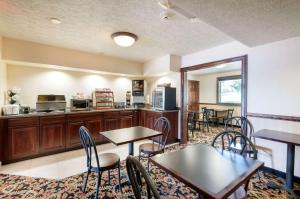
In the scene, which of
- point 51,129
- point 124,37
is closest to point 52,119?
point 51,129

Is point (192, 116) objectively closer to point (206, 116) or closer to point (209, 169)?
point (206, 116)

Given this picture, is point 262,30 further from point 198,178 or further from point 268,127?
point 198,178

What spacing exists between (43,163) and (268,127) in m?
4.33

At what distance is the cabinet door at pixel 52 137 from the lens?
3.32 m

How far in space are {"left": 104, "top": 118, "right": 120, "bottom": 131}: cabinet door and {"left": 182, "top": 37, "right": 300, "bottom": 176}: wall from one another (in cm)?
327

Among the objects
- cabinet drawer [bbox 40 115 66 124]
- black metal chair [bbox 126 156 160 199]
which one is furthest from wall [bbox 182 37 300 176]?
cabinet drawer [bbox 40 115 66 124]

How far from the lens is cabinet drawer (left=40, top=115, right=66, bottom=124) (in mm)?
3310

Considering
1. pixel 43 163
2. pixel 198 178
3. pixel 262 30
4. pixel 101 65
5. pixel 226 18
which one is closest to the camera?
pixel 198 178

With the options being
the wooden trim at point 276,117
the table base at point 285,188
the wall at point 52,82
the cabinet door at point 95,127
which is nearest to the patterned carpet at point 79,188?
the table base at point 285,188

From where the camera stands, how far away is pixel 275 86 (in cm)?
269

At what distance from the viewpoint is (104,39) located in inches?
126

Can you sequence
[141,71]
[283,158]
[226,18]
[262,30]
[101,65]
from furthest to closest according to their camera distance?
[141,71]
[101,65]
[283,158]
[262,30]
[226,18]

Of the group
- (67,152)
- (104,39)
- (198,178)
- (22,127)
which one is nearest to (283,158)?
(198,178)

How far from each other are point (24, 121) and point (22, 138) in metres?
0.35
